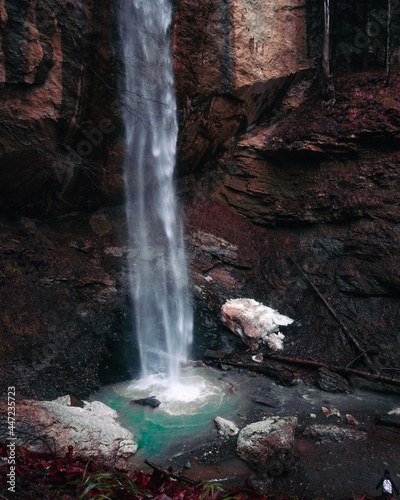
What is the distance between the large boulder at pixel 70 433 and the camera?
11.9 ft

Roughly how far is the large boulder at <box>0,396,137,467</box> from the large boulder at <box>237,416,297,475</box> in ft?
4.75

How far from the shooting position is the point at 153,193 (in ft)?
31.1

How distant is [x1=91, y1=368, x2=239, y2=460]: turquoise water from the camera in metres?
4.43

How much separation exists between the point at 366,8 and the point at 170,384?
11.4 m

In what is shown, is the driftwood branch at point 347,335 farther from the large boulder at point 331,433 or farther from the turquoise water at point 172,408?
the turquoise water at point 172,408

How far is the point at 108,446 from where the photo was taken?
402 centimetres

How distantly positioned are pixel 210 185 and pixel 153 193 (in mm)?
1858
